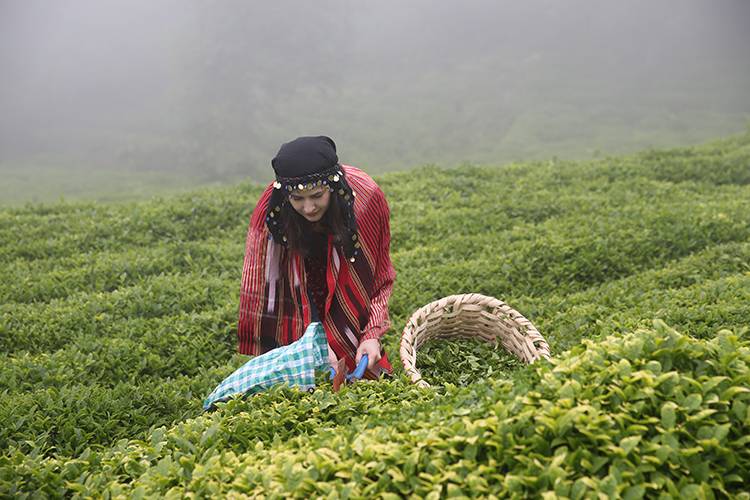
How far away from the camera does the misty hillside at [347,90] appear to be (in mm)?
22094

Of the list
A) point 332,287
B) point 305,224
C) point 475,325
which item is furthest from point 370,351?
point 475,325

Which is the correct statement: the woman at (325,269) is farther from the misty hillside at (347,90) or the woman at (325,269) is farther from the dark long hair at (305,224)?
the misty hillside at (347,90)

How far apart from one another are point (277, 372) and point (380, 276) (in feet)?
3.24

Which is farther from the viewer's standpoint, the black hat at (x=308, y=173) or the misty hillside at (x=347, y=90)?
the misty hillside at (x=347, y=90)

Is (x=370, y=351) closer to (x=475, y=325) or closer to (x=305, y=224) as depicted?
(x=305, y=224)

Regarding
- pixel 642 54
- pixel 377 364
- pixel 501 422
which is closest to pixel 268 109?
pixel 642 54

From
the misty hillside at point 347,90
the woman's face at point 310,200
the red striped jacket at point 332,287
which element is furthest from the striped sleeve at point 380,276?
the misty hillside at point 347,90

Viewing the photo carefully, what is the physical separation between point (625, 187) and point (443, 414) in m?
7.30

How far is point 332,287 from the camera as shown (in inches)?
144

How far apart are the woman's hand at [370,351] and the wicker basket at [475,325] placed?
16 cm

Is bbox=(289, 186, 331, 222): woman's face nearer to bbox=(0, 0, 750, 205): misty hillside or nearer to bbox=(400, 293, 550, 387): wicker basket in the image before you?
bbox=(400, 293, 550, 387): wicker basket

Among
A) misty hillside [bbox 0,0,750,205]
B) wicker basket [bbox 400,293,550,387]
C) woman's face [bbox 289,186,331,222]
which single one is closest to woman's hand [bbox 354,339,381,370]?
wicker basket [bbox 400,293,550,387]

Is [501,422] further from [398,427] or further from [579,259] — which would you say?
[579,259]

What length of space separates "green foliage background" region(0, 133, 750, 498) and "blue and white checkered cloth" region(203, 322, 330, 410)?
134 millimetres
